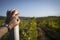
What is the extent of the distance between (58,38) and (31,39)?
1163mm

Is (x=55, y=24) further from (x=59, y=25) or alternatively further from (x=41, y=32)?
(x=41, y=32)

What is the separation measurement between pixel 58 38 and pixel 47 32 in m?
0.59

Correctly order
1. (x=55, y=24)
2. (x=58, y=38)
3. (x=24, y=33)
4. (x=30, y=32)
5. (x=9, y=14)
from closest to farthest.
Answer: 1. (x=9, y=14)
2. (x=30, y=32)
3. (x=24, y=33)
4. (x=58, y=38)
5. (x=55, y=24)

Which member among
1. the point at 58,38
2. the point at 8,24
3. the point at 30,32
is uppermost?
the point at 8,24

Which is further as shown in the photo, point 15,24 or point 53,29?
point 53,29

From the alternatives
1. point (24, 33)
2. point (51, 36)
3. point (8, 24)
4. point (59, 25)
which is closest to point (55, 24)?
point (59, 25)

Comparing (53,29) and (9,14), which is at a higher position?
(9,14)

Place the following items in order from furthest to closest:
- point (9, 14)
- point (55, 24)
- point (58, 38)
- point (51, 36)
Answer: point (55, 24) → point (51, 36) → point (58, 38) → point (9, 14)

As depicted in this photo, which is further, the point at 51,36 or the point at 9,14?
the point at 51,36

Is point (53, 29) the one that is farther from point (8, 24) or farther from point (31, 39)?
point (8, 24)

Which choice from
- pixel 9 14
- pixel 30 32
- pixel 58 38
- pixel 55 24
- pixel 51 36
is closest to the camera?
pixel 9 14

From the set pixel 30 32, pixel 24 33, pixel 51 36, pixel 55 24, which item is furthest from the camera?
pixel 55 24

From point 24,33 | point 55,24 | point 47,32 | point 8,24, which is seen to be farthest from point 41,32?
point 8,24

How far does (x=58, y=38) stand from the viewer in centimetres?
450
